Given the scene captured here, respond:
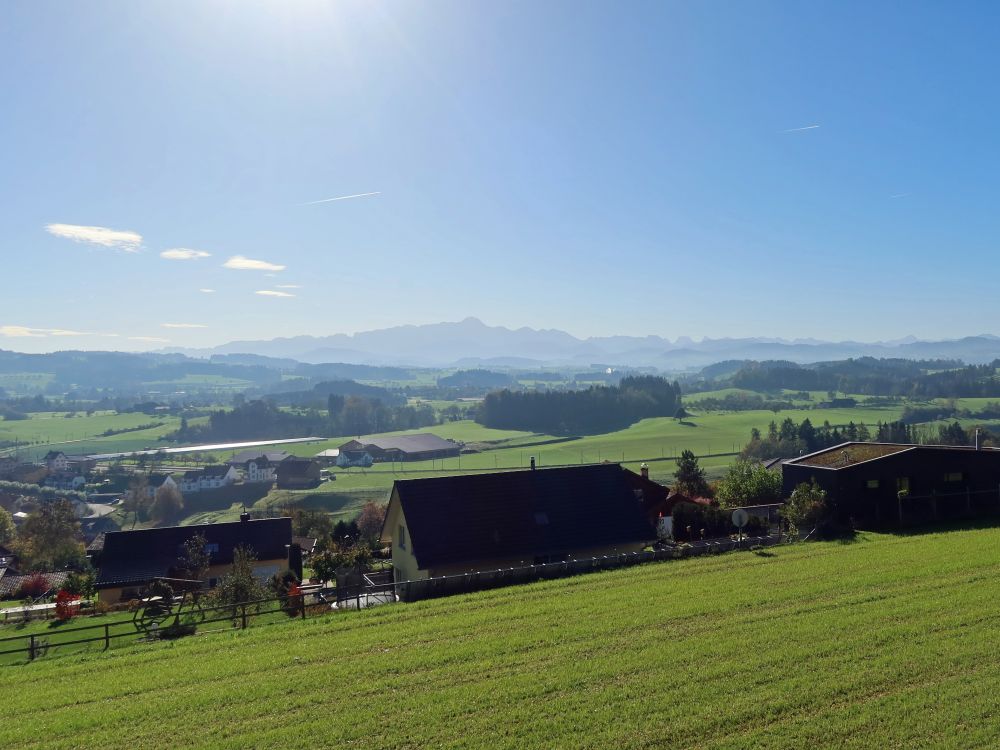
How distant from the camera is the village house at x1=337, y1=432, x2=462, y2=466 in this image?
142 meters

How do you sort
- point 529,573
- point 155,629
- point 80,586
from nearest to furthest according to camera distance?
point 155,629
point 529,573
point 80,586

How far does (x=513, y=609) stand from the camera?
20.1 metres

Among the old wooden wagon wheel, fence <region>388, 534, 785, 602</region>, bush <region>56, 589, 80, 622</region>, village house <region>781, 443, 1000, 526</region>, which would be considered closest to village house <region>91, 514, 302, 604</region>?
bush <region>56, 589, 80, 622</region>

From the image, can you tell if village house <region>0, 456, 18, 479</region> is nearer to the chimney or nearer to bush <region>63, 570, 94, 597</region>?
bush <region>63, 570, 94, 597</region>

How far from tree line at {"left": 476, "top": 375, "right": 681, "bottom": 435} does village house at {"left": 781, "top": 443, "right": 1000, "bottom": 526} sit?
137 m

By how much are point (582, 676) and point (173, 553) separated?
34.4 m

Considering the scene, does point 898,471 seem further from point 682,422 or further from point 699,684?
point 682,422

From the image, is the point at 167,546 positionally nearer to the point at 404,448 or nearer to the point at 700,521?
the point at 700,521

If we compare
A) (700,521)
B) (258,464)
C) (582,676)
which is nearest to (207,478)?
(258,464)

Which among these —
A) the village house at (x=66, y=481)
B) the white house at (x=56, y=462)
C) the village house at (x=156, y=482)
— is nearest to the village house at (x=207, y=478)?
the village house at (x=156, y=482)

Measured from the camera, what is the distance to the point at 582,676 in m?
14.0

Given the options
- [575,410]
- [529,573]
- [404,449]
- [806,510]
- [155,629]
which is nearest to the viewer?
[155,629]

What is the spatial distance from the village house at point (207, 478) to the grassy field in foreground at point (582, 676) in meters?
111

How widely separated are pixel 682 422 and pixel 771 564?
144m
